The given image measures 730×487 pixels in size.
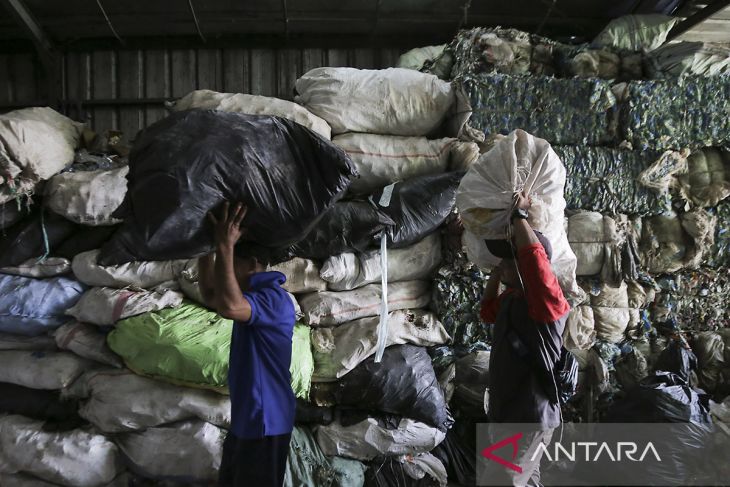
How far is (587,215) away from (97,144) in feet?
10.2

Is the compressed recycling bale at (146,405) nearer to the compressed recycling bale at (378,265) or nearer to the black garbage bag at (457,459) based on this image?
the compressed recycling bale at (378,265)

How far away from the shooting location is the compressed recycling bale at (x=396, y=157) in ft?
9.03

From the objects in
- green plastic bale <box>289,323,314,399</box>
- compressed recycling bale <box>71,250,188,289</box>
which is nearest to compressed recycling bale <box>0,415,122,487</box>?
compressed recycling bale <box>71,250,188,289</box>

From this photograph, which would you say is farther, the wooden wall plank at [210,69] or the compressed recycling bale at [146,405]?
the wooden wall plank at [210,69]

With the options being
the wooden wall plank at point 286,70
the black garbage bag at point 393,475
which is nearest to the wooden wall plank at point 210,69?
the wooden wall plank at point 286,70

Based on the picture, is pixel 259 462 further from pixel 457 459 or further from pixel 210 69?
pixel 210 69

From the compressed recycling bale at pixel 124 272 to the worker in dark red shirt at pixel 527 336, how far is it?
5.55 feet

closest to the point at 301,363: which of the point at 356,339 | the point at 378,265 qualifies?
the point at 356,339

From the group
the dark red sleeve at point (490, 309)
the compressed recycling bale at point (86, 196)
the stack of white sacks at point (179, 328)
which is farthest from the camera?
the compressed recycling bale at point (86, 196)

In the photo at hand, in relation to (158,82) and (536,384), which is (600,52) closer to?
(536,384)

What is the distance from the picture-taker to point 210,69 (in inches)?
164

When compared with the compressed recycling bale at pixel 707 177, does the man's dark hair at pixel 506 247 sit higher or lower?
lower

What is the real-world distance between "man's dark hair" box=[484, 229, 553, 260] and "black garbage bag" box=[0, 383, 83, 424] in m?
2.32

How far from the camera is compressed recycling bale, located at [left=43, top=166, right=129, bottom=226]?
95.6 inches
